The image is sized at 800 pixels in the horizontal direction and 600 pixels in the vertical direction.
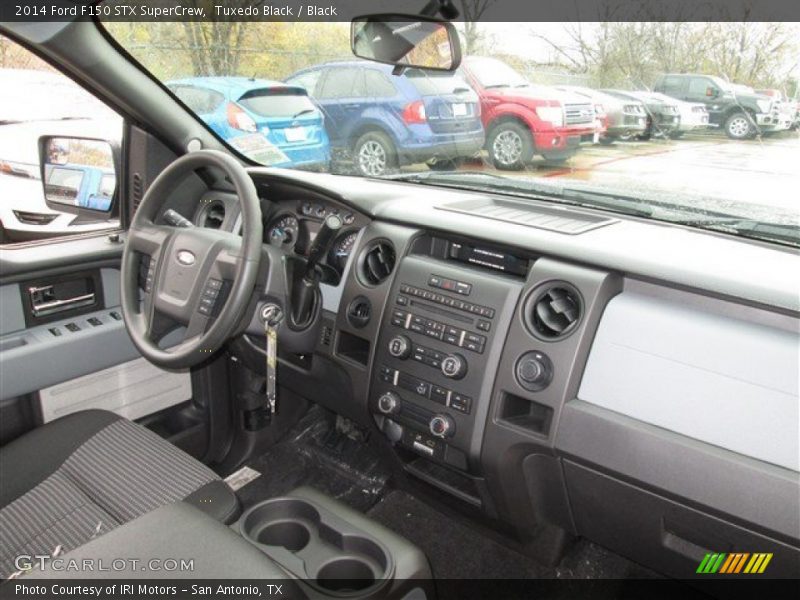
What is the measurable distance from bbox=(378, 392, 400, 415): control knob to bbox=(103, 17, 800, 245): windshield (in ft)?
2.92

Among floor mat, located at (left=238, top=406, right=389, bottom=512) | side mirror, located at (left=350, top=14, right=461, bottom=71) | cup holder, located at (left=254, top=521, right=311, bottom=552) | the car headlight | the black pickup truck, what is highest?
side mirror, located at (left=350, top=14, right=461, bottom=71)

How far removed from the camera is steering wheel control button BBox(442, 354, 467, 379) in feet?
6.20

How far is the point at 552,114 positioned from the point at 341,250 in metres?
0.90

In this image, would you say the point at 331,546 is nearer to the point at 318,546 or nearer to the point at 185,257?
the point at 318,546

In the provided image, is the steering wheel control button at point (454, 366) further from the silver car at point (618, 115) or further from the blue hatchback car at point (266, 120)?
the blue hatchback car at point (266, 120)

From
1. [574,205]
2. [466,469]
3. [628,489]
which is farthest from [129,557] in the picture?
[574,205]

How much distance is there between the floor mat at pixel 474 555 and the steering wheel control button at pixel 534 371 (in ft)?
2.75

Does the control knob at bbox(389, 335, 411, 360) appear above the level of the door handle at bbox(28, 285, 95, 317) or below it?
above

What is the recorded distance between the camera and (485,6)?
2.46 m

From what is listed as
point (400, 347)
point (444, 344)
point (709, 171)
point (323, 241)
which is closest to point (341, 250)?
point (323, 241)

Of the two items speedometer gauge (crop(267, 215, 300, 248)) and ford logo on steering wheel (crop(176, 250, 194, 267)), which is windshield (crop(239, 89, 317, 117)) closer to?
speedometer gauge (crop(267, 215, 300, 248))

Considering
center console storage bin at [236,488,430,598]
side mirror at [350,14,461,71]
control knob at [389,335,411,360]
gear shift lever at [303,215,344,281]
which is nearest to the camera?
center console storage bin at [236,488,430,598]

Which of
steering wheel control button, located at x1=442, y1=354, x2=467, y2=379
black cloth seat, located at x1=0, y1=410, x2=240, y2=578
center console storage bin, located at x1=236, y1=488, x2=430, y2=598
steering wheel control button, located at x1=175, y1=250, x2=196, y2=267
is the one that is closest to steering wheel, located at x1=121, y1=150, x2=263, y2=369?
steering wheel control button, located at x1=175, y1=250, x2=196, y2=267

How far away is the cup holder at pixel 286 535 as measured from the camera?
1.68m
